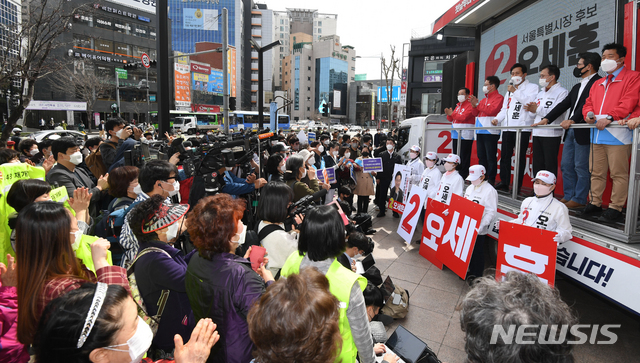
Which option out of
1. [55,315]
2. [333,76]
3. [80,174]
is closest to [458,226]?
[55,315]

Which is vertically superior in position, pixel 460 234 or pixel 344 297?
pixel 344 297

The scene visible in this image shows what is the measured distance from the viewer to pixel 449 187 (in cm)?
593

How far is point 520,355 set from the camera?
1.21m

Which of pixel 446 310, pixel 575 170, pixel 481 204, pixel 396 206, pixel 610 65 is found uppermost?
pixel 610 65

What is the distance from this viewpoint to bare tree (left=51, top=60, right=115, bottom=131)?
111ft

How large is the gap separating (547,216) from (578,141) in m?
1.31

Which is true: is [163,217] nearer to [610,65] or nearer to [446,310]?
[446,310]

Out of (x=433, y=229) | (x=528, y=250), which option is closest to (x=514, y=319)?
(x=528, y=250)

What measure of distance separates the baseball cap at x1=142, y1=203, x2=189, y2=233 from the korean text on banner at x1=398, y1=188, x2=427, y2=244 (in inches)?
191

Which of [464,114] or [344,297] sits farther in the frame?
[464,114]

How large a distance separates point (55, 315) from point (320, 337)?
97 cm

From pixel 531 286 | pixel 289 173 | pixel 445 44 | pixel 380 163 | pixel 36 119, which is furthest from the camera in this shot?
pixel 36 119

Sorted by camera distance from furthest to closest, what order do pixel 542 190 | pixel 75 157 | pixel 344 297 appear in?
pixel 75 157
pixel 542 190
pixel 344 297

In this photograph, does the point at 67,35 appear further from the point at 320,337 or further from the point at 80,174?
the point at 320,337
